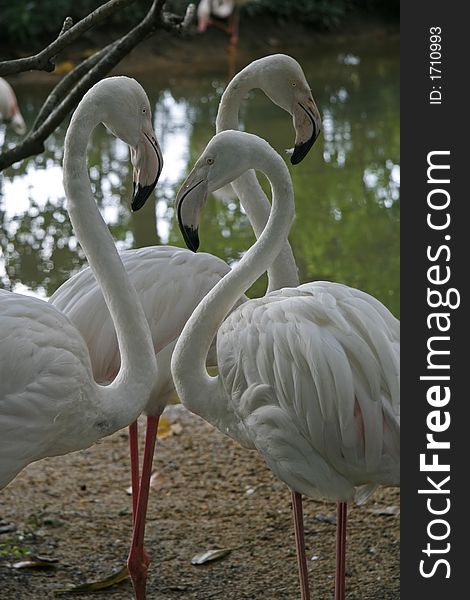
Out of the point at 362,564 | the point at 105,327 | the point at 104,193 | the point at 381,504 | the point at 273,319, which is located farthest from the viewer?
the point at 104,193

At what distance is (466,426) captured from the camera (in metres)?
2.67

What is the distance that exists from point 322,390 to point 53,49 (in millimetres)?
1395

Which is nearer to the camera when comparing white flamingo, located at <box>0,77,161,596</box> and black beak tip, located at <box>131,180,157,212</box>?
white flamingo, located at <box>0,77,161,596</box>

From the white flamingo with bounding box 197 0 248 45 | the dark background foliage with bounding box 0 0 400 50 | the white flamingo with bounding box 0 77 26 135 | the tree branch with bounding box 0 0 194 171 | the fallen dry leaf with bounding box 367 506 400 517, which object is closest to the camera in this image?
the tree branch with bounding box 0 0 194 171

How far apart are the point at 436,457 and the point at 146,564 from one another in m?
1.18

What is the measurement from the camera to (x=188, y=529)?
397 centimetres

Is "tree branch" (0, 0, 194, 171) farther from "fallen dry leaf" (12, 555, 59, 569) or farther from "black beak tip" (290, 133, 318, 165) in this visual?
"fallen dry leaf" (12, 555, 59, 569)

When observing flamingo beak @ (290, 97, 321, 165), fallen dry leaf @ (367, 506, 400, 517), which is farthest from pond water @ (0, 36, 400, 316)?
flamingo beak @ (290, 97, 321, 165)

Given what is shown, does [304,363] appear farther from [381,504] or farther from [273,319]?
[381,504]

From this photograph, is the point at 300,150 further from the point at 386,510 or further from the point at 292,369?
the point at 386,510

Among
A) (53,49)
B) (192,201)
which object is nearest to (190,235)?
(192,201)

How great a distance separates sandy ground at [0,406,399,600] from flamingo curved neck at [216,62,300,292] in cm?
98

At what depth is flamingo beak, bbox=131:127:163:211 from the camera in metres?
3.08

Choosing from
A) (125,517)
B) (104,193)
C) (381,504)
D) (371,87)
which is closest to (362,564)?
(381,504)
